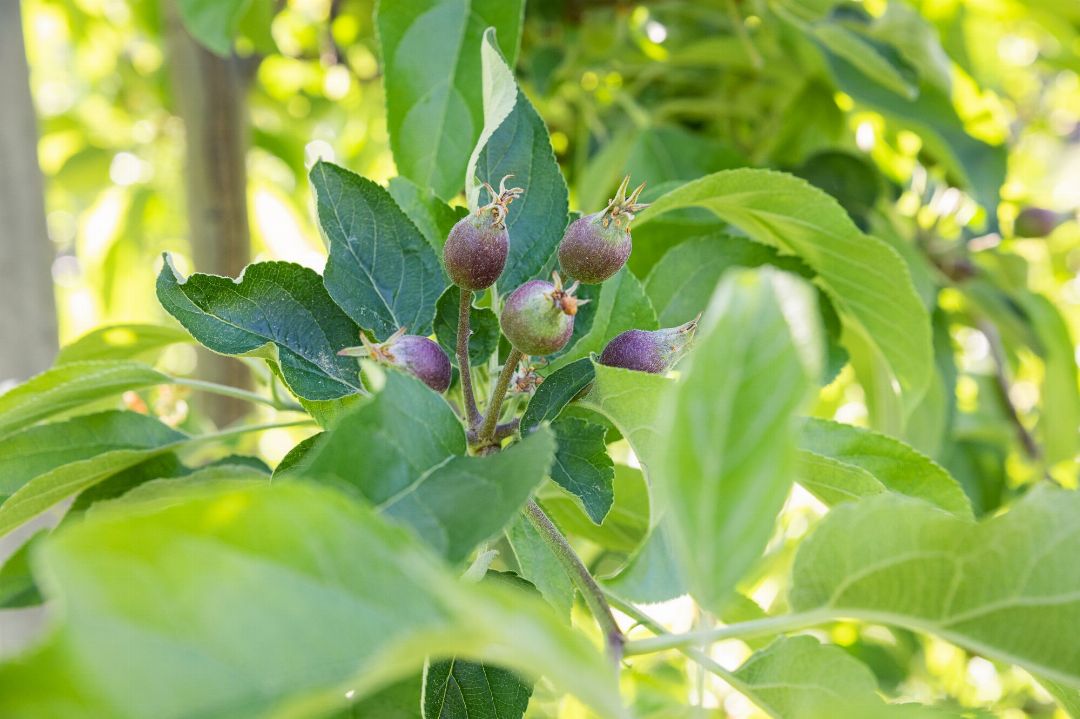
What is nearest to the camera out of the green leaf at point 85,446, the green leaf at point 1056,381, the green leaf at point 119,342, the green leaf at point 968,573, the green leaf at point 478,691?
the green leaf at point 968,573

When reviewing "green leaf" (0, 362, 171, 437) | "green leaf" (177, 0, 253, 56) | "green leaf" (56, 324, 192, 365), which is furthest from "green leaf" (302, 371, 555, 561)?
"green leaf" (177, 0, 253, 56)

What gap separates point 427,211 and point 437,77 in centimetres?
15

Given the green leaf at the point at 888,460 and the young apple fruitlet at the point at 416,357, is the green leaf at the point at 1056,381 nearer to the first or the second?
the green leaf at the point at 888,460

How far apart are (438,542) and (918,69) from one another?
29.0 inches

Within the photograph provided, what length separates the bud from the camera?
1.30 ft

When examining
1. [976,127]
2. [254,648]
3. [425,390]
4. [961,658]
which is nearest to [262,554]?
[254,648]

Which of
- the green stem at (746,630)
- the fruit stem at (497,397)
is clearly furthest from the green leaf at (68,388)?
the green stem at (746,630)

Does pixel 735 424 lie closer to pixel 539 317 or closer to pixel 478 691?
pixel 539 317

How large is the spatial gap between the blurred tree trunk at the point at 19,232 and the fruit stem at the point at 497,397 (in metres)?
0.61

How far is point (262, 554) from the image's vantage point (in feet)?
0.72

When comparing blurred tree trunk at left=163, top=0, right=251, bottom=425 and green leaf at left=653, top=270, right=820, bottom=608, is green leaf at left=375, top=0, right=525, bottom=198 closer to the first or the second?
green leaf at left=653, top=270, right=820, bottom=608

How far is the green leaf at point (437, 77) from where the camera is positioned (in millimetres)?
591

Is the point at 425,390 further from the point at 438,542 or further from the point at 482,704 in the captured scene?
the point at 482,704

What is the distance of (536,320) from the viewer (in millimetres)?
357
